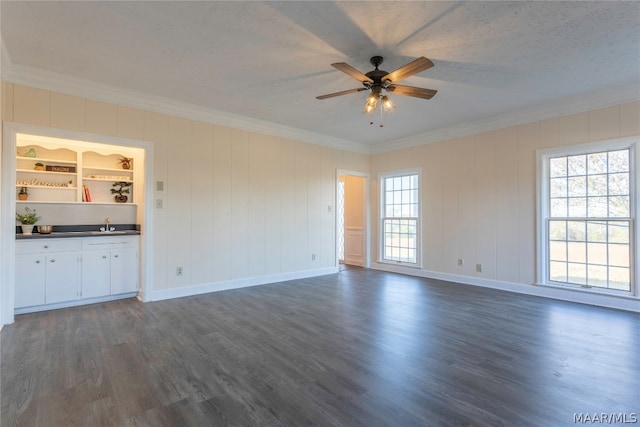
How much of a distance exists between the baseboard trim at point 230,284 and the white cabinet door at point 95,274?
60 cm

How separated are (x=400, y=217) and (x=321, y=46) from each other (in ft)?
14.2

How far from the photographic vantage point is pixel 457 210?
5539mm

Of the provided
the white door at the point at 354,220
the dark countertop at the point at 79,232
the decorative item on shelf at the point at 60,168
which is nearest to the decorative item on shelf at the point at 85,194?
the decorative item on shelf at the point at 60,168

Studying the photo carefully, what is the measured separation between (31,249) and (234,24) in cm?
349

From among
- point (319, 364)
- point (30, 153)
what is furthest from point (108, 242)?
point (319, 364)

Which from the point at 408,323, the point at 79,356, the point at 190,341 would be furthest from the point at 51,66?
the point at 408,323

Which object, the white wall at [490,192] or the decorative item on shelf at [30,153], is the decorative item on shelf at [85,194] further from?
the white wall at [490,192]

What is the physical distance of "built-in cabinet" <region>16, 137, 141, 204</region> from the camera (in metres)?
4.11

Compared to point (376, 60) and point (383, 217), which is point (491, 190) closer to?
point (383, 217)

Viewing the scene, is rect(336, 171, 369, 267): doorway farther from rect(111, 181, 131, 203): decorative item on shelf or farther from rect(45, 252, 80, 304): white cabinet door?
rect(45, 252, 80, 304): white cabinet door

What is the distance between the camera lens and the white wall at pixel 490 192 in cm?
430

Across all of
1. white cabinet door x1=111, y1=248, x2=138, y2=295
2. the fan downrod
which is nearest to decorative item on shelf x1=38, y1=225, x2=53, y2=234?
white cabinet door x1=111, y1=248, x2=138, y2=295

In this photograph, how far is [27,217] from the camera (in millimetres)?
3977

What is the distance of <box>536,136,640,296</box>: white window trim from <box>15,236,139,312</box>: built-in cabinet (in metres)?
5.81
